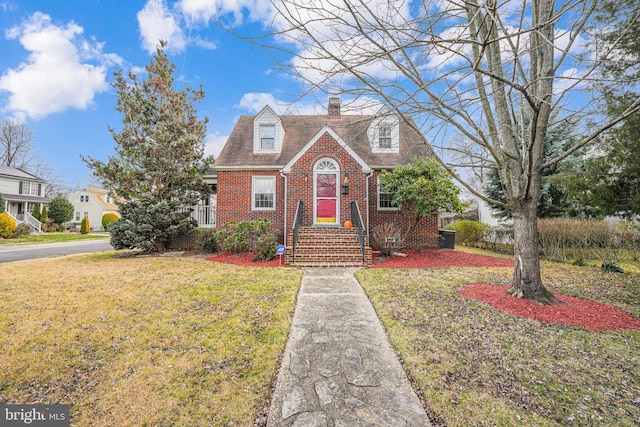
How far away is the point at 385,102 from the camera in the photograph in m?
4.34

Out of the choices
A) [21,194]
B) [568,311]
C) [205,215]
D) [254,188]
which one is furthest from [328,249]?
[21,194]

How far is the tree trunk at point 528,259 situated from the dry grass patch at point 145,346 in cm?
482

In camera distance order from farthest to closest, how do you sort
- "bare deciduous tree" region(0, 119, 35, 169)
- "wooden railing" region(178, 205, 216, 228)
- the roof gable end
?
1. "bare deciduous tree" region(0, 119, 35, 169)
2. "wooden railing" region(178, 205, 216, 228)
3. the roof gable end

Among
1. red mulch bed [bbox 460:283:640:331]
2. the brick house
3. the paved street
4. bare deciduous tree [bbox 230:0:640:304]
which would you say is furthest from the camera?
the paved street

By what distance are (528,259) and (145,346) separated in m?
7.05

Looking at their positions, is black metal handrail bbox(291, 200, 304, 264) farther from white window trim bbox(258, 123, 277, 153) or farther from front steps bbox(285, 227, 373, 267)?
white window trim bbox(258, 123, 277, 153)

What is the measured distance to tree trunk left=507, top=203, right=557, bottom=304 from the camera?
5.32 meters

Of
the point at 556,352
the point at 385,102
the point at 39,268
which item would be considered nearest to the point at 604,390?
the point at 556,352

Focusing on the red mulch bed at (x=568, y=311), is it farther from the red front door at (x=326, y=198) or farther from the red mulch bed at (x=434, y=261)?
the red front door at (x=326, y=198)

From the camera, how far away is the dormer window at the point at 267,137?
12945mm

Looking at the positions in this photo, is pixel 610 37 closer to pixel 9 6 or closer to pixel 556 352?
pixel 556 352

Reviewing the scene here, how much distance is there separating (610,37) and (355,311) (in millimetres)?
7490

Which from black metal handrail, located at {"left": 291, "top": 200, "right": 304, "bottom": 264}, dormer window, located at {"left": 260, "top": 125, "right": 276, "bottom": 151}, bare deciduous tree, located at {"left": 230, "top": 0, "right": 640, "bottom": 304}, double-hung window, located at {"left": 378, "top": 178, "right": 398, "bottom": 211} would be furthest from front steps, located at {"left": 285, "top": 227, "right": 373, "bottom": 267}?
dormer window, located at {"left": 260, "top": 125, "right": 276, "bottom": 151}

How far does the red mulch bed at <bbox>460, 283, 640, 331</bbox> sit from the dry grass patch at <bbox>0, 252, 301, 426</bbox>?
4.19 m
